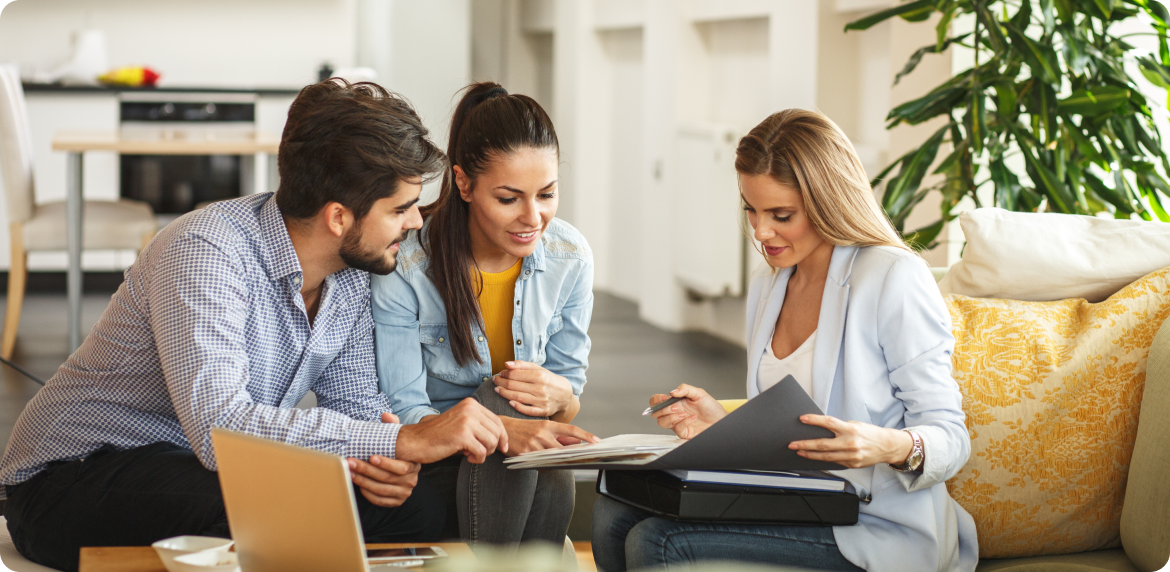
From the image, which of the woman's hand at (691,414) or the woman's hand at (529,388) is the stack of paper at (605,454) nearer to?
the woman's hand at (691,414)

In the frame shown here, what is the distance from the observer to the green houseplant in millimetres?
2299

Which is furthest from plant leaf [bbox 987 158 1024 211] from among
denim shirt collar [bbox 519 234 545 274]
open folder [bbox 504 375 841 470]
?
open folder [bbox 504 375 841 470]

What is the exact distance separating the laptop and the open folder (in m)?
0.33

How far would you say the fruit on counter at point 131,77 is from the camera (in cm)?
592

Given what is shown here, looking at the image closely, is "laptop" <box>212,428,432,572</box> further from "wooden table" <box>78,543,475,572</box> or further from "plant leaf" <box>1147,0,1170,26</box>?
"plant leaf" <box>1147,0,1170,26</box>

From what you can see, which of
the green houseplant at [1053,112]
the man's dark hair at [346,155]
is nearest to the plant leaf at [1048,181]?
the green houseplant at [1053,112]

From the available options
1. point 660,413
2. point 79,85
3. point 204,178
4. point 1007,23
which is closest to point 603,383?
point 1007,23

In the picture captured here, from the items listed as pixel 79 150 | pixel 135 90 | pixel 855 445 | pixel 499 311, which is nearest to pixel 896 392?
pixel 855 445

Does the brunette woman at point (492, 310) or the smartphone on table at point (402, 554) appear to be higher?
the brunette woman at point (492, 310)

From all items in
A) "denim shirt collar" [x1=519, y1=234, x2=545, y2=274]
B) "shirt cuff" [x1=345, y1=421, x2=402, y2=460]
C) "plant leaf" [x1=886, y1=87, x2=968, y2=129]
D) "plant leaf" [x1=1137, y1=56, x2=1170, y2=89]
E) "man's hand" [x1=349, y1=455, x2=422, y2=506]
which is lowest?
"man's hand" [x1=349, y1=455, x2=422, y2=506]

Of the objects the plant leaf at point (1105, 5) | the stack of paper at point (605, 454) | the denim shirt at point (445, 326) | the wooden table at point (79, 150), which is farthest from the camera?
the wooden table at point (79, 150)

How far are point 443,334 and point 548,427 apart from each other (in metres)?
0.30

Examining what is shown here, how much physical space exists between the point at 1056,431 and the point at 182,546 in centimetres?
120

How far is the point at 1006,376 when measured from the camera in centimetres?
158
